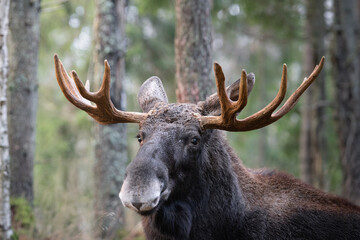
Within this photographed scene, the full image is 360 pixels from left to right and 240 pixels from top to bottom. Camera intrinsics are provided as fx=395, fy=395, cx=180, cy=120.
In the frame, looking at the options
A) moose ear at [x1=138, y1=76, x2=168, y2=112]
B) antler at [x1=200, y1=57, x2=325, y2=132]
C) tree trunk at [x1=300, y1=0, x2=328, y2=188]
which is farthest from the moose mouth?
tree trunk at [x1=300, y1=0, x2=328, y2=188]

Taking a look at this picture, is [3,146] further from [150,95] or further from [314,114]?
[314,114]

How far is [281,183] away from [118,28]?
4.01 metres

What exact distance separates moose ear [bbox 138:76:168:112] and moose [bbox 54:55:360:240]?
0.06 meters

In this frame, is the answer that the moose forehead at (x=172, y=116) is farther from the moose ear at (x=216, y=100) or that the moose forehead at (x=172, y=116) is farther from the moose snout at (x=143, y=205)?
the moose snout at (x=143, y=205)

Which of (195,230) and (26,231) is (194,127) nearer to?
(195,230)

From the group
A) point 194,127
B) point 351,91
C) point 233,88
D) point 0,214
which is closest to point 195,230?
point 194,127

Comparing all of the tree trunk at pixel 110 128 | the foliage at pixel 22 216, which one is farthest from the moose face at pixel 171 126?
the foliage at pixel 22 216

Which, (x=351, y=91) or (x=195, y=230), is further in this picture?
(x=351, y=91)

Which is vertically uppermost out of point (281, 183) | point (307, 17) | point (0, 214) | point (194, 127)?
point (307, 17)

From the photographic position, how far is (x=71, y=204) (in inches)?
296

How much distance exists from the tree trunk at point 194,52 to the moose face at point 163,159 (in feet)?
5.66

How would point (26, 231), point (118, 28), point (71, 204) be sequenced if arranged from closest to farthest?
point (26, 231)
point (118, 28)
point (71, 204)

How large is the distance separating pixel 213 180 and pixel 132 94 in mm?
10755

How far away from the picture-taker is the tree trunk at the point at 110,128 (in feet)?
22.4
